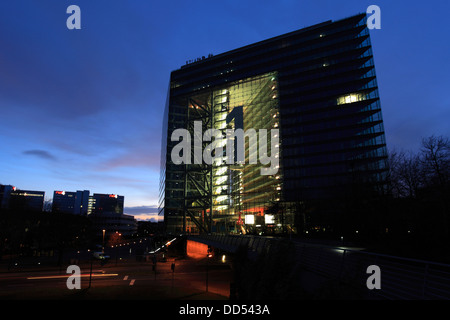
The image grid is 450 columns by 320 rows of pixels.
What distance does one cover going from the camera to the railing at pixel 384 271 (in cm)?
697

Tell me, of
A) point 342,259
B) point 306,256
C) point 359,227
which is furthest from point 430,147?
point 342,259

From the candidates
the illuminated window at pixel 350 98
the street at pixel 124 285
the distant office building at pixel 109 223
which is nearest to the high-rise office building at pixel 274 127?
the illuminated window at pixel 350 98

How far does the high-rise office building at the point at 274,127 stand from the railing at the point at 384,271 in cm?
5852

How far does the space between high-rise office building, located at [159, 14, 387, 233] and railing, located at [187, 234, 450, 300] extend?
58.5 meters

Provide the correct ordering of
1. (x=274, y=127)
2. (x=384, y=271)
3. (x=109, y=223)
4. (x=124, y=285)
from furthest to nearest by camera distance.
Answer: (x=109, y=223), (x=274, y=127), (x=124, y=285), (x=384, y=271)

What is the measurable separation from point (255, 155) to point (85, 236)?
57.2 meters

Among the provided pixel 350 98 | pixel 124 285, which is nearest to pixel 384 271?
pixel 124 285

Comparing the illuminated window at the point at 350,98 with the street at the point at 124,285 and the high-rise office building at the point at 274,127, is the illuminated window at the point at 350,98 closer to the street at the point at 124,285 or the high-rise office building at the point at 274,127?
the high-rise office building at the point at 274,127

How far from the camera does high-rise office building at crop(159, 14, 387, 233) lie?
8019cm

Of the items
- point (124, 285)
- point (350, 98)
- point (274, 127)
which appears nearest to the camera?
point (124, 285)

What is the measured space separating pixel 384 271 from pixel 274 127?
82.7 meters

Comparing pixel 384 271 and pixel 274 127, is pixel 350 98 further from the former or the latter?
pixel 384 271

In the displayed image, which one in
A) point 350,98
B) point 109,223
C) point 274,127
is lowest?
point 109,223

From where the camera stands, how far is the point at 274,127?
89.2 meters
